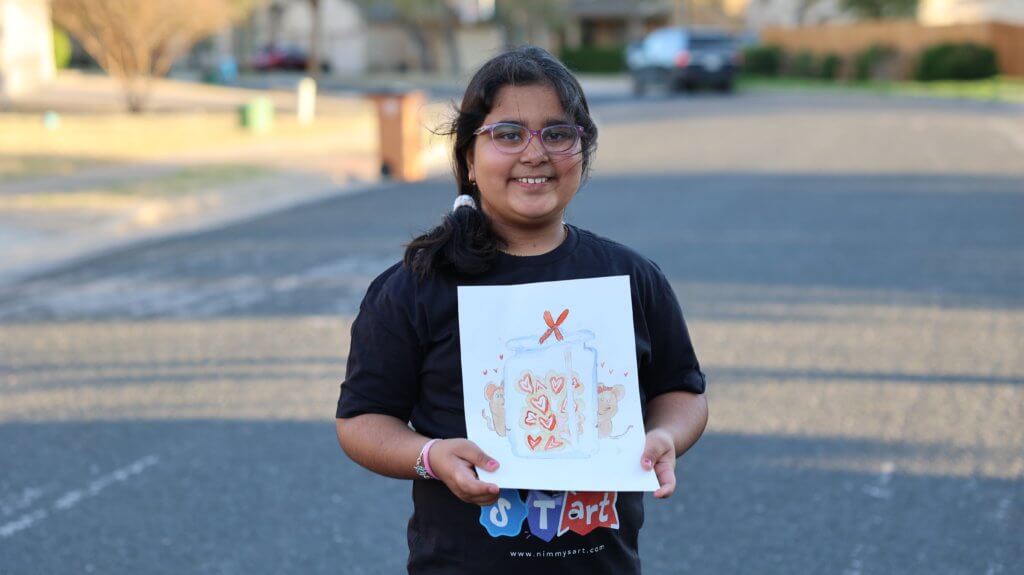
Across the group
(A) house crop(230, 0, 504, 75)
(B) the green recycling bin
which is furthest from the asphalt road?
(A) house crop(230, 0, 504, 75)

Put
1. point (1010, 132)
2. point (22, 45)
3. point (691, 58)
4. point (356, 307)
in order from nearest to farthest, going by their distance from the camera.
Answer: point (356, 307), point (1010, 132), point (22, 45), point (691, 58)

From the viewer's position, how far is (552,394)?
7.39ft

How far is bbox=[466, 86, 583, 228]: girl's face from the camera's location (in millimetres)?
2393

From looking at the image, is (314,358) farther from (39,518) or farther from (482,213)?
(482,213)

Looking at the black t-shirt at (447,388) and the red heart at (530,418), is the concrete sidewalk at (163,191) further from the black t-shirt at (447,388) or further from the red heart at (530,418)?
the red heart at (530,418)

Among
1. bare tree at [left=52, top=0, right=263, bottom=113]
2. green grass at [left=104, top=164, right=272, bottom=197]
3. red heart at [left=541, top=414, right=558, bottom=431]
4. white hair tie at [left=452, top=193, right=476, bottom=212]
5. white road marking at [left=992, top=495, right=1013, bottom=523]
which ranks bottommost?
green grass at [left=104, top=164, right=272, bottom=197]

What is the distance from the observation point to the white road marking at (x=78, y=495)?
4.75m

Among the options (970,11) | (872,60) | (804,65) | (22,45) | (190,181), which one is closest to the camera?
(190,181)

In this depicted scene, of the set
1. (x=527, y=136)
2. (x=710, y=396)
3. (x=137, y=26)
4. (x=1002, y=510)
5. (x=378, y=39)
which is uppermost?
(x=527, y=136)

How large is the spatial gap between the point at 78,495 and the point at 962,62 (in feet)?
134

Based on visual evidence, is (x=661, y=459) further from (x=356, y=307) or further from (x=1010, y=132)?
(x=1010, y=132)

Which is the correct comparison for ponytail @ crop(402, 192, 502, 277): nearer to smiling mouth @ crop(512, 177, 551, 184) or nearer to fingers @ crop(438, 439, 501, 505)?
smiling mouth @ crop(512, 177, 551, 184)

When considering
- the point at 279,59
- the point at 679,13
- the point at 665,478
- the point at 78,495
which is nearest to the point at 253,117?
the point at 78,495

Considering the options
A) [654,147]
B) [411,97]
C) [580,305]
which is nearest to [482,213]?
[580,305]
